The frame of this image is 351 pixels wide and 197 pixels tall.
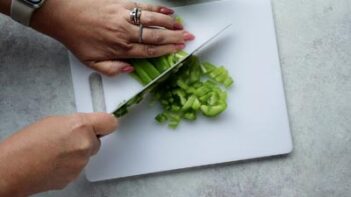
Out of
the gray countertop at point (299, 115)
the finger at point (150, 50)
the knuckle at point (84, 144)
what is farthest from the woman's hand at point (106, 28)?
the knuckle at point (84, 144)

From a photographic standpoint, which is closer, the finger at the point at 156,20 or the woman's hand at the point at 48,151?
the woman's hand at the point at 48,151

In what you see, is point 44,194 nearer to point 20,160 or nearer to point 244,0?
point 20,160

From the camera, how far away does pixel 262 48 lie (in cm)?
125

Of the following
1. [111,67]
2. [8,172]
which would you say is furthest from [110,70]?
[8,172]

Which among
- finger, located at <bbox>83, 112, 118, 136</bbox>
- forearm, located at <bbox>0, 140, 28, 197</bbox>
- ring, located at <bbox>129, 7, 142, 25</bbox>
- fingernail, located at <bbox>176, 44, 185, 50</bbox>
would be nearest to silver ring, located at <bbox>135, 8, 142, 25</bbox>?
ring, located at <bbox>129, 7, 142, 25</bbox>

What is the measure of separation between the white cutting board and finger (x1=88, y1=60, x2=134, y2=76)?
0.04 m

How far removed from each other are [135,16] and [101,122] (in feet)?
0.85

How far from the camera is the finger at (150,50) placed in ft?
3.97

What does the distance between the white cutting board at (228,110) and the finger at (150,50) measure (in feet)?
0.24

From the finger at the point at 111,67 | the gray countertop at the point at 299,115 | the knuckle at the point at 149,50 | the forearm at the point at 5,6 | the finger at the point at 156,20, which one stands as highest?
the forearm at the point at 5,6

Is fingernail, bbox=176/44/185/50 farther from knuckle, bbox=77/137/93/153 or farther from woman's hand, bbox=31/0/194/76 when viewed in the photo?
knuckle, bbox=77/137/93/153

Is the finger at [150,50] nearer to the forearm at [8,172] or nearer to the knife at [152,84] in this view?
the knife at [152,84]

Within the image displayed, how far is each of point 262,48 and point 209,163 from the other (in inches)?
12.3

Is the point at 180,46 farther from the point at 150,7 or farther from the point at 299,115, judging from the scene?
the point at 299,115
